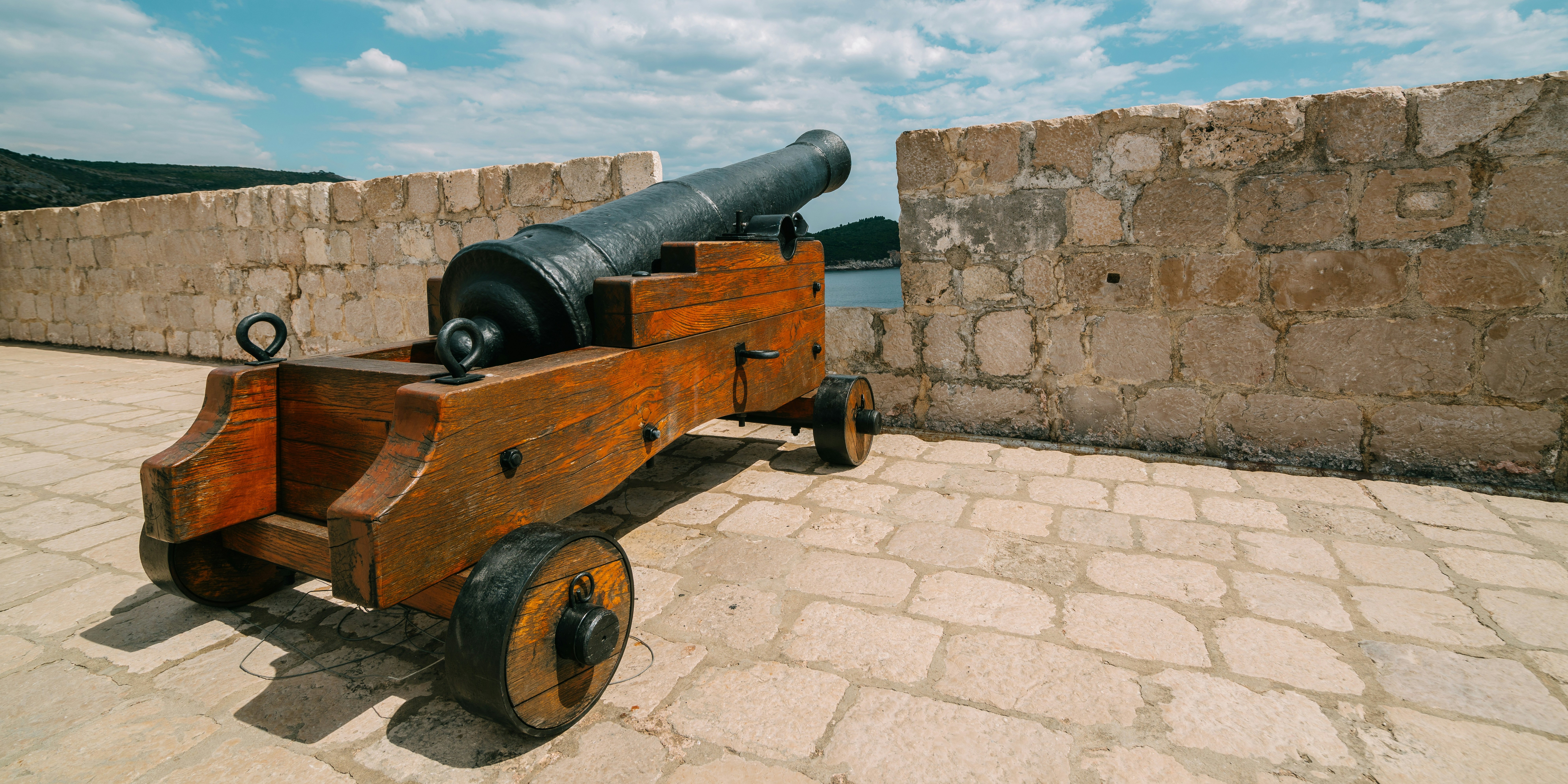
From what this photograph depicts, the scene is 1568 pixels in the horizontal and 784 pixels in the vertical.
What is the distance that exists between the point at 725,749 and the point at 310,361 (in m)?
1.57

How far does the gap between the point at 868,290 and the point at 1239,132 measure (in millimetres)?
2081

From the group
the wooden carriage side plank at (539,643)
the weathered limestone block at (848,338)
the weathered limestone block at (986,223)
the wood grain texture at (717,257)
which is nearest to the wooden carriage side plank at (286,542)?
the wooden carriage side plank at (539,643)

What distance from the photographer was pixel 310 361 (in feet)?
6.90

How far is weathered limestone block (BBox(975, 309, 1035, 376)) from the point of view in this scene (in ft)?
13.5

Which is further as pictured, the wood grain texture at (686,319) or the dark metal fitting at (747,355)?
the dark metal fitting at (747,355)

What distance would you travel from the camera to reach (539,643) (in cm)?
159

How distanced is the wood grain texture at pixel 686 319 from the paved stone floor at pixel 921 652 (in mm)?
806

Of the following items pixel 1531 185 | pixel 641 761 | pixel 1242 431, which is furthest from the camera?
pixel 1242 431

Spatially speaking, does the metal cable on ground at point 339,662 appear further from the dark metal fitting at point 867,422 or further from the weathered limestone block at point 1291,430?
the weathered limestone block at point 1291,430

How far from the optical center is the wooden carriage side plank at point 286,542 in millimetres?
1849

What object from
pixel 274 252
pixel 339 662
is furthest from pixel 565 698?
pixel 274 252

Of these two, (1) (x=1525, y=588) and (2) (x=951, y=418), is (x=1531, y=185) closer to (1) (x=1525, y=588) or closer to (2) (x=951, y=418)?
(1) (x=1525, y=588)

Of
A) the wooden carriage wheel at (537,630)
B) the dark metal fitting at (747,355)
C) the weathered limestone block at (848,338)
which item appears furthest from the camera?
the weathered limestone block at (848,338)

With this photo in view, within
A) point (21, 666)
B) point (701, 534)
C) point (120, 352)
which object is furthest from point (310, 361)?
point (120, 352)
